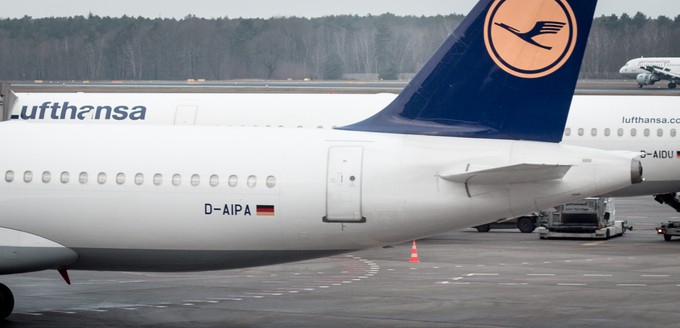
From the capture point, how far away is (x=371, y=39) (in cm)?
12875

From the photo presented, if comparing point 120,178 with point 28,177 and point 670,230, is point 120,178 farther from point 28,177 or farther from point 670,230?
point 670,230

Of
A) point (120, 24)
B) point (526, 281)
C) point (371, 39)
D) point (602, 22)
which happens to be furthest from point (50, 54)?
point (526, 281)

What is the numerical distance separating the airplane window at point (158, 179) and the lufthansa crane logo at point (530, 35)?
680 cm

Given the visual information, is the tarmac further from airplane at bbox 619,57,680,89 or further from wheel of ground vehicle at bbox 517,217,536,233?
airplane at bbox 619,57,680,89

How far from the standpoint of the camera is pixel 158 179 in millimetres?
23016

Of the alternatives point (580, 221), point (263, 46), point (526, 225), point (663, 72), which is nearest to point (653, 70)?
point (663, 72)

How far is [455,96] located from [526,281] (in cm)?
1010

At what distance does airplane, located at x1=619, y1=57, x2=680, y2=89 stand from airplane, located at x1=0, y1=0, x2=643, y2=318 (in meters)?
108

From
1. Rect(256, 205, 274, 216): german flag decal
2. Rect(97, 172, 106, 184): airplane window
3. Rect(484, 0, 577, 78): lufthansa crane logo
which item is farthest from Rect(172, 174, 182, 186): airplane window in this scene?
Rect(484, 0, 577, 78): lufthansa crane logo

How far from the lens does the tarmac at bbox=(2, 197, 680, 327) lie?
82.3ft

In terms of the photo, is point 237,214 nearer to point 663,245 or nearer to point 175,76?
point 663,245

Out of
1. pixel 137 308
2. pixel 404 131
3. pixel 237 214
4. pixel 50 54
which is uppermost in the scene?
pixel 50 54

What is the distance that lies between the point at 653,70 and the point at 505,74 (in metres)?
112

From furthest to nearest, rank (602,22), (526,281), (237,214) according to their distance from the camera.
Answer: (602,22)
(526,281)
(237,214)
